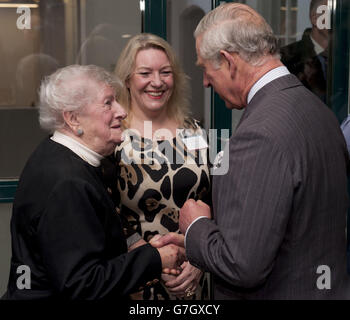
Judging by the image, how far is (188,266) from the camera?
2357 millimetres

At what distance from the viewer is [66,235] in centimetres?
170

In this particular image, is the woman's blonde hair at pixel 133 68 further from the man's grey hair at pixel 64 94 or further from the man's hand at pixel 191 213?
the man's hand at pixel 191 213

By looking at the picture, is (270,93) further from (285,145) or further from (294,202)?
(294,202)

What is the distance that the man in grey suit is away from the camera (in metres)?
Result: 1.52

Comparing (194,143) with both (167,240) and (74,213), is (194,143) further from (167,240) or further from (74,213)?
(74,213)

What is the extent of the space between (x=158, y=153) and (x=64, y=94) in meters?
0.74

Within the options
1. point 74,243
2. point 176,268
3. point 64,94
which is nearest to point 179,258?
point 176,268

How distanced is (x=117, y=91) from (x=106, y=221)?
1.87 ft

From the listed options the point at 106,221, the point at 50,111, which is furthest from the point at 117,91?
the point at 106,221

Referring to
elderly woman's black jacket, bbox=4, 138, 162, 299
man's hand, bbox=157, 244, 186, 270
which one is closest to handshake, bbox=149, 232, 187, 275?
man's hand, bbox=157, 244, 186, 270

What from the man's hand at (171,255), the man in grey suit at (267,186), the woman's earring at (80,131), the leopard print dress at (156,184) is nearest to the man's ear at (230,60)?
the man in grey suit at (267,186)

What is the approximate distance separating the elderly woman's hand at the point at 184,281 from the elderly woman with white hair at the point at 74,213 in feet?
0.80

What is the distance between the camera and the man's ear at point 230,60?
1.75 meters

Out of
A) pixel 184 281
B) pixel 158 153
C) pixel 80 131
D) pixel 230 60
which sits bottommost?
pixel 184 281
